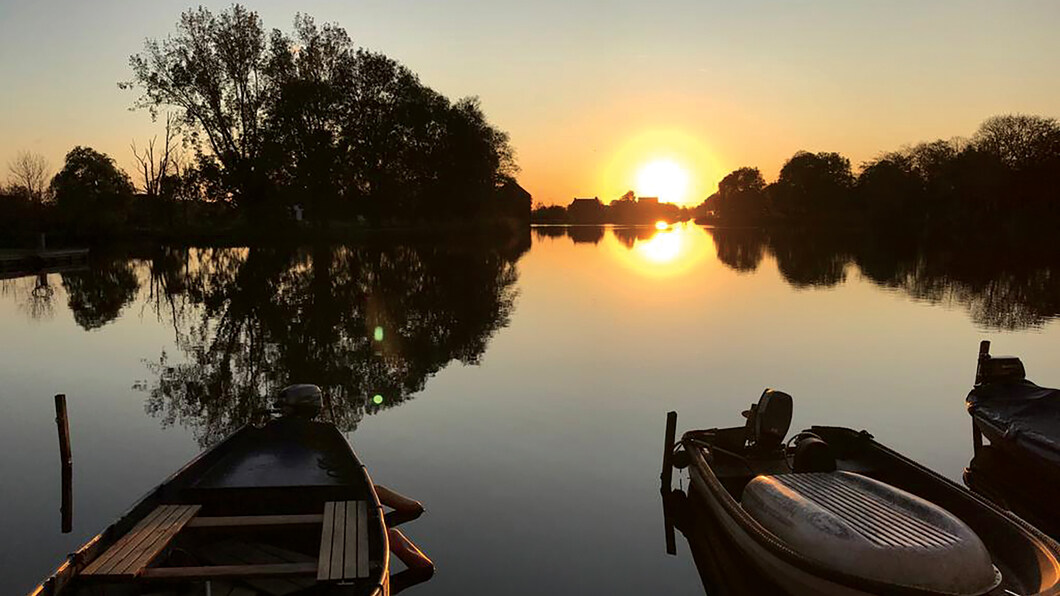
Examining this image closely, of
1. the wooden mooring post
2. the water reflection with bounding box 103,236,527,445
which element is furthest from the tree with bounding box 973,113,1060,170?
the wooden mooring post

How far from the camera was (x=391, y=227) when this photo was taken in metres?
108

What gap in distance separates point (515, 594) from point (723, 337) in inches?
747

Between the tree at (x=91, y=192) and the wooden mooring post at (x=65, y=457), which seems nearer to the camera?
the wooden mooring post at (x=65, y=457)

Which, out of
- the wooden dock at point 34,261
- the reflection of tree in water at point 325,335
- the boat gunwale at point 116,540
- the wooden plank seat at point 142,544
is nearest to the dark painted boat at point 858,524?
the boat gunwale at point 116,540

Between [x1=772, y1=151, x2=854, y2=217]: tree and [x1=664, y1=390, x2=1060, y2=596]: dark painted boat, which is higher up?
[x1=772, y1=151, x2=854, y2=217]: tree

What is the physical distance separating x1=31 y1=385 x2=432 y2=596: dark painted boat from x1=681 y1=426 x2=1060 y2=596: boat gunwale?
4.69m

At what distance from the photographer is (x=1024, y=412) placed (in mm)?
12688

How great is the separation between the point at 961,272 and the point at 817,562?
51.9 metres

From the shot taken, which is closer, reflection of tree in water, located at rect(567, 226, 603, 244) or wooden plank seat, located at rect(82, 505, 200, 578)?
wooden plank seat, located at rect(82, 505, 200, 578)

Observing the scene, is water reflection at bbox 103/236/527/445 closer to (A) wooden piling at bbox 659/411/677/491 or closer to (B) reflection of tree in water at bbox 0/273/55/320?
(B) reflection of tree in water at bbox 0/273/55/320

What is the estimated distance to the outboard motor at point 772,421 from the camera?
1152 centimetres

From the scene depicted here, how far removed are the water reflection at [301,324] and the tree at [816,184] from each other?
123m

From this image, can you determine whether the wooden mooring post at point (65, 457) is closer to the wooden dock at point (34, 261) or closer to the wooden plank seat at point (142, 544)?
the wooden plank seat at point (142, 544)

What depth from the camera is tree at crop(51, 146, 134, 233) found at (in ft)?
236
